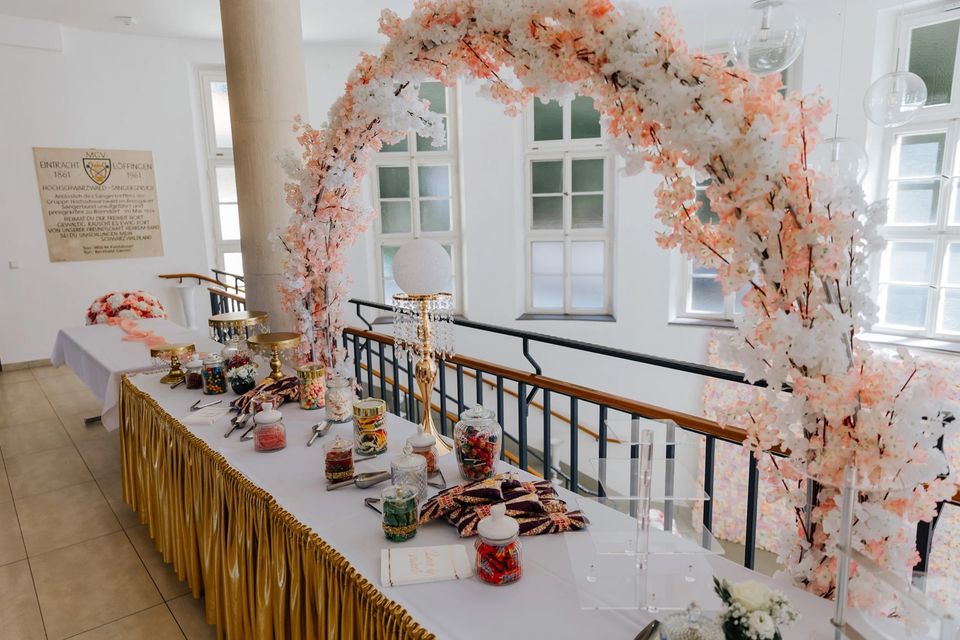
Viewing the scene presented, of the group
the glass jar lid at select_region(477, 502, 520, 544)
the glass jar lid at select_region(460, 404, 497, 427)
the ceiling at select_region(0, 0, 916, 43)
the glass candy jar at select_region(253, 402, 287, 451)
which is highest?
the ceiling at select_region(0, 0, 916, 43)

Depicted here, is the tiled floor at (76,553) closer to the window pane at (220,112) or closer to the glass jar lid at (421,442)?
the glass jar lid at (421,442)

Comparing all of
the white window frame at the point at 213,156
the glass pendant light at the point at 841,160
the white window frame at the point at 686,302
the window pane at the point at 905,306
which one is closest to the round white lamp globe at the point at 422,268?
the glass pendant light at the point at 841,160

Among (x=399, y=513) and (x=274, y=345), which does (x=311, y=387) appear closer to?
(x=274, y=345)

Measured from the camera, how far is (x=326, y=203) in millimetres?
2373

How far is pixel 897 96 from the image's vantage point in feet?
9.42

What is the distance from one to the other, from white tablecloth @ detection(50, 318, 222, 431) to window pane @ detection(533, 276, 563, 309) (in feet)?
13.2

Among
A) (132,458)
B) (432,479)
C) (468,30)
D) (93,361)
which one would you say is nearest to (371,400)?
(432,479)

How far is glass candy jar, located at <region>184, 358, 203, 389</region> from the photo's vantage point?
249 cm

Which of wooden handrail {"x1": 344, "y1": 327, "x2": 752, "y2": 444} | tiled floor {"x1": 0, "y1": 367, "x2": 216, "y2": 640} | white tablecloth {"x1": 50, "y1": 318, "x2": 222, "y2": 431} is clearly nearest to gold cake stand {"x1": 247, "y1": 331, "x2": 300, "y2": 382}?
wooden handrail {"x1": 344, "y1": 327, "x2": 752, "y2": 444}

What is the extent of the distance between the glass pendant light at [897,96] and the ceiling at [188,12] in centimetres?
284

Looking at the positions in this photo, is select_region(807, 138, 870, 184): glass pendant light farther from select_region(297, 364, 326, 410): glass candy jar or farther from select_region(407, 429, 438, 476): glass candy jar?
select_region(297, 364, 326, 410): glass candy jar

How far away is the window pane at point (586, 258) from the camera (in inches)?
255

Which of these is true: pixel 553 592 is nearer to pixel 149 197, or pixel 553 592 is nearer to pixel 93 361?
pixel 93 361

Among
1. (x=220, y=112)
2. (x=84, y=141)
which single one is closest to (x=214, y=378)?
(x=84, y=141)
